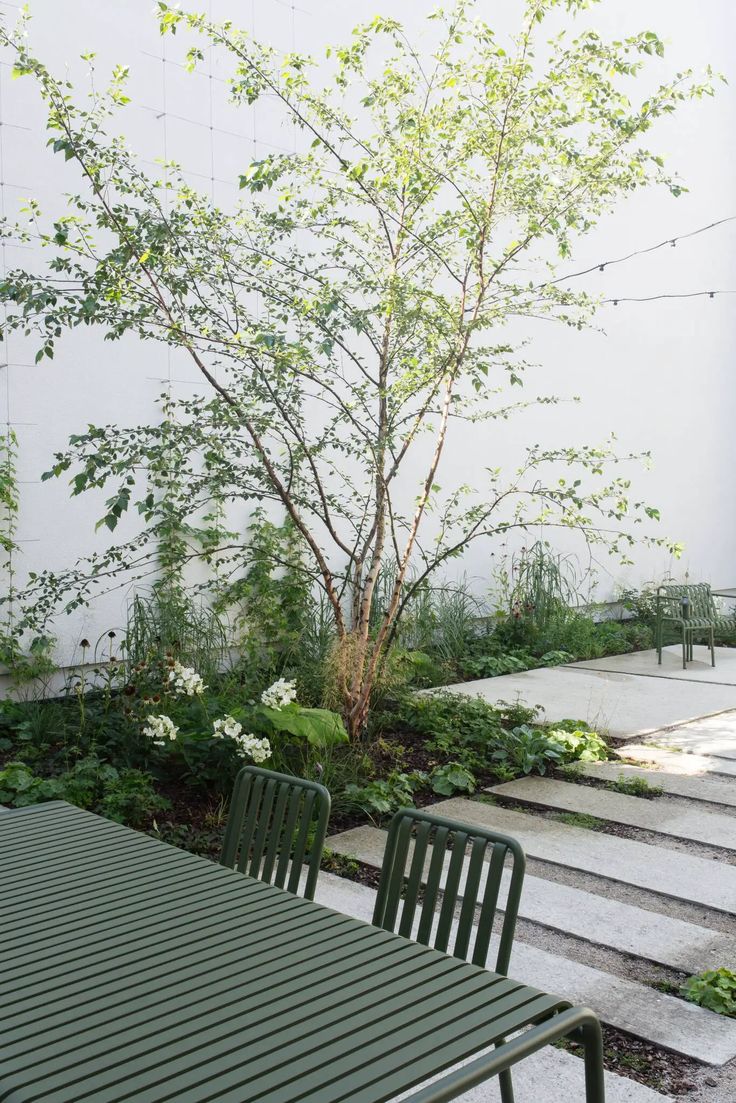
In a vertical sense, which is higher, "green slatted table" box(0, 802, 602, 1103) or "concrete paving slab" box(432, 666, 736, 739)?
"concrete paving slab" box(432, 666, 736, 739)

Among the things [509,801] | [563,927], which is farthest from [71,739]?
[563,927]

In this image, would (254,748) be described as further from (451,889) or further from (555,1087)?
(451,889)

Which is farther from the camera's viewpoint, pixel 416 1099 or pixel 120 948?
pixel 120 948

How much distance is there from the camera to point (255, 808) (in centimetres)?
252

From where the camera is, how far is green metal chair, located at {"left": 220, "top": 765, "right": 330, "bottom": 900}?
239 centimetres

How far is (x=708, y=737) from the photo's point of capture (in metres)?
5.77

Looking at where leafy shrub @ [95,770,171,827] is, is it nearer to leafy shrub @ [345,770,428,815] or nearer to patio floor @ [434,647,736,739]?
leafy shrub @ [345,770,428,815]

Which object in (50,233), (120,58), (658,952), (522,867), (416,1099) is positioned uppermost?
(120,58)

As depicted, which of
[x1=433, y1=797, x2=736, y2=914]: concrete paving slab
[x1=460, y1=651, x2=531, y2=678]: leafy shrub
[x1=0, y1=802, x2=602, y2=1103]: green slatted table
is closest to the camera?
[x1=0, y1=802, x2=602, y2=1103]: green slatted table

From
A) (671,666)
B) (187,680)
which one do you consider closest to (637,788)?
(187,680)

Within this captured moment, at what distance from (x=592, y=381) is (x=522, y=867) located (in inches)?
343

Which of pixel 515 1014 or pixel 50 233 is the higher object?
pixel 50 233

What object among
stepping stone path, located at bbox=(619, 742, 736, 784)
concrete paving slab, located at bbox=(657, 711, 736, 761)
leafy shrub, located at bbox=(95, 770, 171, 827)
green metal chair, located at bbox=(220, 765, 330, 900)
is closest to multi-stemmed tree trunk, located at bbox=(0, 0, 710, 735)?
leafy shrub, located at bbox=(95, 770, 171, 827)

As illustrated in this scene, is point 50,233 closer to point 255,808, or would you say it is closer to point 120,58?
point 120,58
